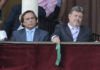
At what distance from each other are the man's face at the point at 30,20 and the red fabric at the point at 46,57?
874 mm

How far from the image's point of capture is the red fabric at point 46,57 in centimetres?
668

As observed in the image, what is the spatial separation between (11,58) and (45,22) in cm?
236

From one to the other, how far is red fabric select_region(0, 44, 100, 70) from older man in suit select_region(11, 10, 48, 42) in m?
0.64

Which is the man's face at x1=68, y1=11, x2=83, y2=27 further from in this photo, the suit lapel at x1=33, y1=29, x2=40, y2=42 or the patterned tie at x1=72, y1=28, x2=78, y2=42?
the suit lapel at x1=33, y1=29, x2=40, y2=42

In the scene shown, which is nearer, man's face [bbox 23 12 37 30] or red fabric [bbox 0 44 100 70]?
red fabric [bbox 0 44 100 70]

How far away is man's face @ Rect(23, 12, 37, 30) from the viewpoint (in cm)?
748

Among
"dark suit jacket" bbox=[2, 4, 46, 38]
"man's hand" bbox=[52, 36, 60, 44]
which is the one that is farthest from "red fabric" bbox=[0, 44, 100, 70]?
"dark suit jacket" bbox=[2, 4, 46, 38]

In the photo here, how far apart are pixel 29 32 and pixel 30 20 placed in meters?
0.21

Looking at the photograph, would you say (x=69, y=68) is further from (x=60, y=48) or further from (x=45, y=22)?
(x=45, y=22)

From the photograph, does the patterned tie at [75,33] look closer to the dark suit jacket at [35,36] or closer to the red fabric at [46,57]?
the dark suit jacket at [35,36]

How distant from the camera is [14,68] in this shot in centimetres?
672

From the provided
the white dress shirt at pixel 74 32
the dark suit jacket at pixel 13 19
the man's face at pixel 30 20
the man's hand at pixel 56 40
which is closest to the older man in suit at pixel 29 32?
the man's face at pixel 30 20

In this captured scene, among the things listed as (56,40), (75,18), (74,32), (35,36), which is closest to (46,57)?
(56,40)

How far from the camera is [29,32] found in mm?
7402
